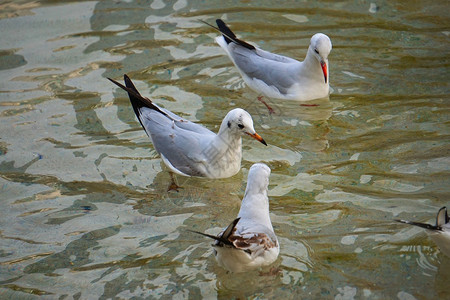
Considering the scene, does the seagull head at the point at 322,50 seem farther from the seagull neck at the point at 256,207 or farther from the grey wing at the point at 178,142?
the seagull neck at the point at 256,207

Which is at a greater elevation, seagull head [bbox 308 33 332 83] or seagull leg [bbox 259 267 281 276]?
seagull head [bbox 308 33 332 83]

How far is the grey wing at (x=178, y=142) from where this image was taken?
638cm

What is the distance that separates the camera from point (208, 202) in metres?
6.03

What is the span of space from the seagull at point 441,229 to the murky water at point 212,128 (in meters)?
0.28

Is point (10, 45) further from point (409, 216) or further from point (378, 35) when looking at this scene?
point (409, 216)

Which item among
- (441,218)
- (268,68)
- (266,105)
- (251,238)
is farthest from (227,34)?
(441,218)

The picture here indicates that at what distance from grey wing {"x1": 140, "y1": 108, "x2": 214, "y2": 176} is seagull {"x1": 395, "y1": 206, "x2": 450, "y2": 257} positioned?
7.95 ft

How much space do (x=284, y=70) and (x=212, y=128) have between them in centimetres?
136

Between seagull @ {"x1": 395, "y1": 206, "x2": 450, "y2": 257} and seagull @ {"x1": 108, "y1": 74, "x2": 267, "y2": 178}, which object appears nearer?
seagull @ {"x1": 395, "y1": 206, "x2": 450, "y2": 257}

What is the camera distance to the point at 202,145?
6.44m

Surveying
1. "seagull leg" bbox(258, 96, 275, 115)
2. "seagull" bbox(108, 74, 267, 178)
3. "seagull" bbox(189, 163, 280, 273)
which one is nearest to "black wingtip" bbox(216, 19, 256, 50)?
"seagull leg" bbox(258, 96, 275, 115)

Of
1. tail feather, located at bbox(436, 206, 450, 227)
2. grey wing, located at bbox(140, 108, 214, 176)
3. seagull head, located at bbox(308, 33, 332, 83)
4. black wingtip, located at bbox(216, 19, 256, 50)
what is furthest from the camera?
black wingtip, located at bbox(216, 19, 256, 50)

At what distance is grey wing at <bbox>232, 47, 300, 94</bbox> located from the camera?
796cm

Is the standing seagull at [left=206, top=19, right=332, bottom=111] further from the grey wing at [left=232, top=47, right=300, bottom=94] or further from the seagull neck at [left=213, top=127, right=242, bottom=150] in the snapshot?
the seagull neck at [left=213, top=127, right=242, bottom=150]
